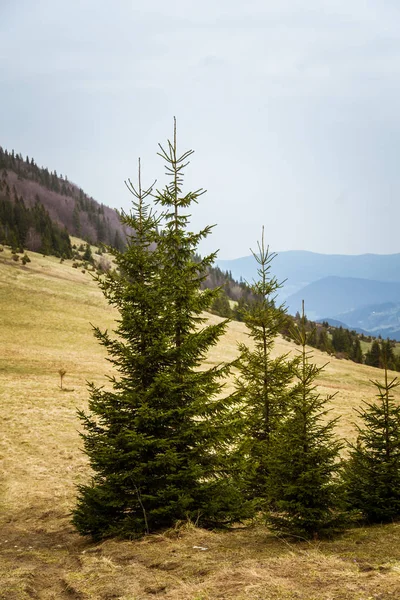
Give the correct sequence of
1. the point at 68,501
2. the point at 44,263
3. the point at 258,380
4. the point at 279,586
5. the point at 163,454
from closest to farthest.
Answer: the point at 279,586 → the point at 163,454 → the point at 258,380 → the point at 68,501 → the point at 44,263

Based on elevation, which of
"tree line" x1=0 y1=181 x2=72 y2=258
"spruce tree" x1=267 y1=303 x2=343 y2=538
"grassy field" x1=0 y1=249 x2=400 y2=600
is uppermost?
"tree line" x1=0 y1=181 x2=72 y2=258

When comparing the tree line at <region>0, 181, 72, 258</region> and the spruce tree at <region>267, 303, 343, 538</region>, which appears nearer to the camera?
the spruce tree at <region>267, 303, 343, 538</region>

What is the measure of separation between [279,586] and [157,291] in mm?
6730

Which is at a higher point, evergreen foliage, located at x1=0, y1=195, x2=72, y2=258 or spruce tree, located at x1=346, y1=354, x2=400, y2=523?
evergreen foliage, located at x1=0, y1=195, x2=72, y2=258

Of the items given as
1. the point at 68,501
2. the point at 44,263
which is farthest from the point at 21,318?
the point at 68,501

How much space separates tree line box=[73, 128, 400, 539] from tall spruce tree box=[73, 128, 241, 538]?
0.09 feet

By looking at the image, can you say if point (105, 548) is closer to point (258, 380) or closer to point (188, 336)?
point (188, 336)

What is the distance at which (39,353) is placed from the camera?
3700 centimetres

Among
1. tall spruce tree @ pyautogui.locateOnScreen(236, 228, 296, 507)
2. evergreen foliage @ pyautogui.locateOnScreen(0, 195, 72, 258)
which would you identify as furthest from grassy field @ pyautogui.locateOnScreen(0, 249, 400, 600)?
evergreen foliage @ pyautogui.locateOnScreen(0, 195, 72, 258)

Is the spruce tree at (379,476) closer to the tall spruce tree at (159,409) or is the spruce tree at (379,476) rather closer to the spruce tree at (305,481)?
the spruce tree at (305,481)

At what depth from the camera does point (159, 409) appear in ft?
32.3

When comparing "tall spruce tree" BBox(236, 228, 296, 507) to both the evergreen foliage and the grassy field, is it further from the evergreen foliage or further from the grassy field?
the evergreen foliage

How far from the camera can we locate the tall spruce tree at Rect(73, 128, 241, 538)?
9.51 metres

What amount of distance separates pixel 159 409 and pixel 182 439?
99cm
